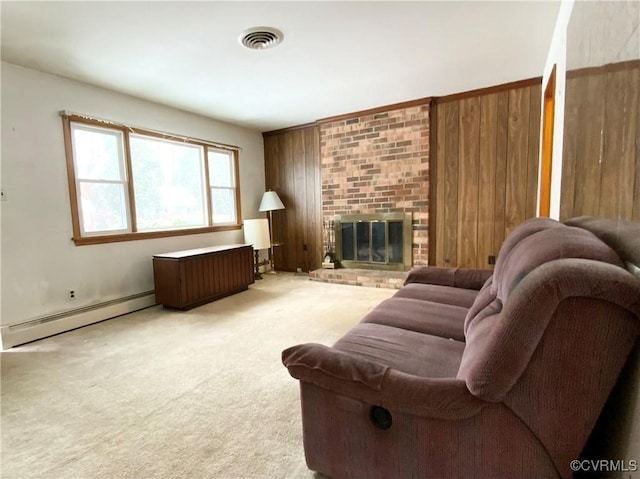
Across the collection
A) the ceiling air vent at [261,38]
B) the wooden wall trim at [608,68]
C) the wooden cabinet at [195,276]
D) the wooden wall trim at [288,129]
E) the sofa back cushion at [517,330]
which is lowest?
the wooden cabinet at [195,276]

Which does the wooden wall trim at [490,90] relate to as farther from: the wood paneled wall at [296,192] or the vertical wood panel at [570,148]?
the vertical wood panel at [570,148]

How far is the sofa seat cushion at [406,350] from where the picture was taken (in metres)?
1.26

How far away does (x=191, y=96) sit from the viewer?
12.0ft

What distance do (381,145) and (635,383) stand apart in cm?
404

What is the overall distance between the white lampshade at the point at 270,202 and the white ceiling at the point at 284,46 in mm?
1687

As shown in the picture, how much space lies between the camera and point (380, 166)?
4480 millimetres

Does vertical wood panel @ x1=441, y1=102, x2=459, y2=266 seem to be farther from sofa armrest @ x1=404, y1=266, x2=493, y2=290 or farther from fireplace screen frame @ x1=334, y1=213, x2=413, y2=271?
sofa armrest @ x1=404, y1=266, x2=493, y2=290

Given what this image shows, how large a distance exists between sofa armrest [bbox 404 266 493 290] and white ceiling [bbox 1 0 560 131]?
1827 millimetres

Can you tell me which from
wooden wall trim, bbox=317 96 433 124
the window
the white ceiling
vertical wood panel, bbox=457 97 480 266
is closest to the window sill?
the window

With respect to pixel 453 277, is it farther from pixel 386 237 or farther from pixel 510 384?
pixel 386 237

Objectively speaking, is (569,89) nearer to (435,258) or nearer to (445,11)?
(445,11)

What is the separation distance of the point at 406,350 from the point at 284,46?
97.4 inches

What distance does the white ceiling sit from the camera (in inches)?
82.6

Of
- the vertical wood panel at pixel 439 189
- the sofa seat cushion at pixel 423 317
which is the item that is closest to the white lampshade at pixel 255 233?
the vertical wood panel at pixel 439 189
